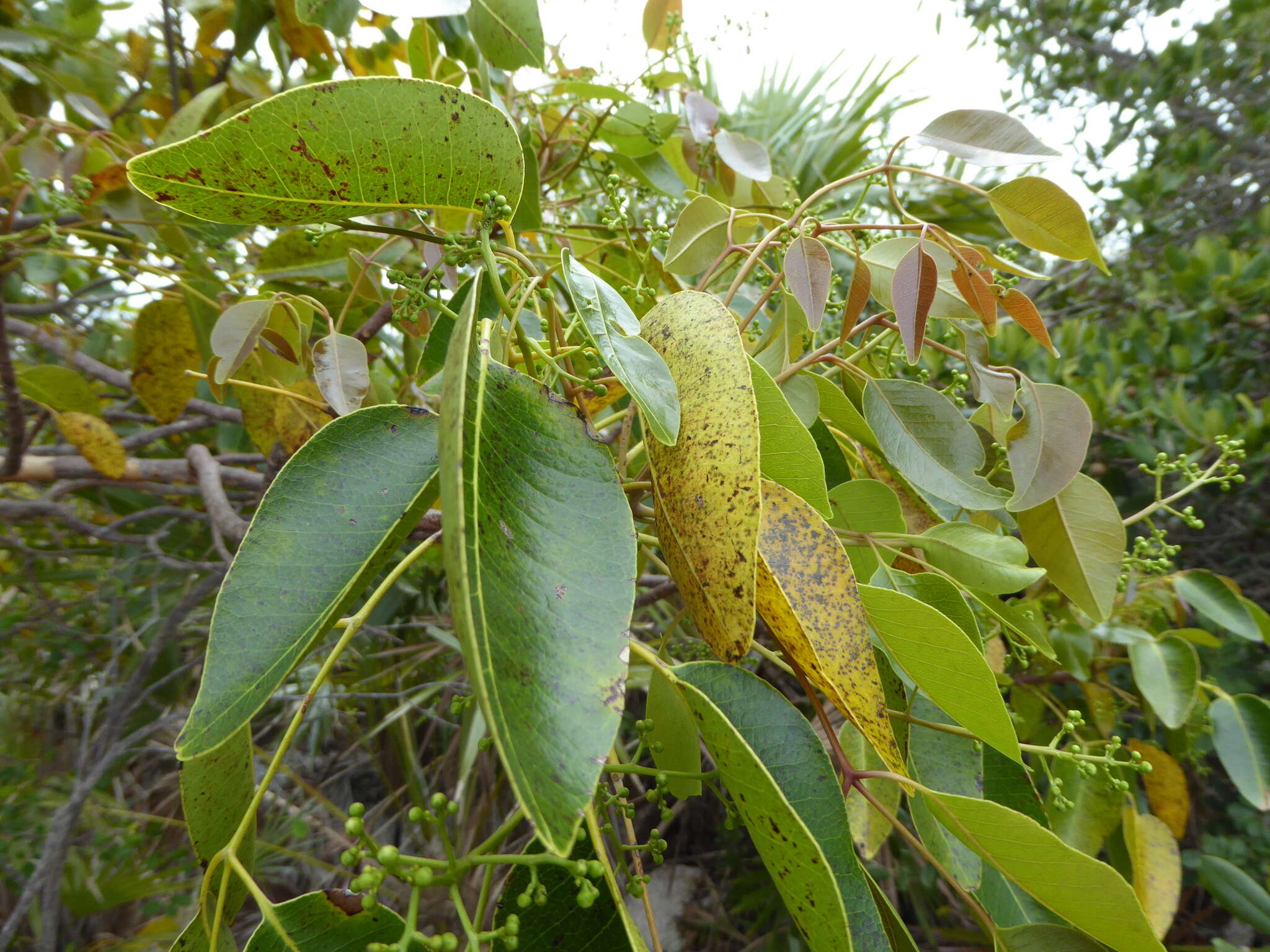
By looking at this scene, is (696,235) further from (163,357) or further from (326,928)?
(163,357)

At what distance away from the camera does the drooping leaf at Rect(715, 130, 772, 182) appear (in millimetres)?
699

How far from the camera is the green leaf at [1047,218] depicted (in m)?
0.47

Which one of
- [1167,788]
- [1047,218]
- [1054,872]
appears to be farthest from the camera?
[1167,788]

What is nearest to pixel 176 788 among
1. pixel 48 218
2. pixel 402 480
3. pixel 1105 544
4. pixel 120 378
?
pixel 120 378

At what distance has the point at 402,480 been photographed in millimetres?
346

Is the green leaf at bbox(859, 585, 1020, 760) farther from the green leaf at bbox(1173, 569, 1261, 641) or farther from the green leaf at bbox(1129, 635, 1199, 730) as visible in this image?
the green leaf at bbox(1173, 569, 1261, 641)

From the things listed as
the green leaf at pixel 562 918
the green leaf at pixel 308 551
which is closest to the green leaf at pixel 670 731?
the green leaf at pixel 562 918

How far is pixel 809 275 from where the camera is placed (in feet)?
1.53

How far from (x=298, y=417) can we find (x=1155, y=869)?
1008 mm

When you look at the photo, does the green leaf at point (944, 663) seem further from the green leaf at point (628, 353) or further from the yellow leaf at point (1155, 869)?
the yellow leaf at point (1155, 869)

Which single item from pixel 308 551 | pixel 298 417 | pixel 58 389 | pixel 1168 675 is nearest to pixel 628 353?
pixel 308 551

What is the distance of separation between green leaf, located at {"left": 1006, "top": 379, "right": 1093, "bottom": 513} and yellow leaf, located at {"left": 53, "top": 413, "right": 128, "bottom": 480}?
1068mm

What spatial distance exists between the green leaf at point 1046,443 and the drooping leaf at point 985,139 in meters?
0.16

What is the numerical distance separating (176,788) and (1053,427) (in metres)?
2.53
